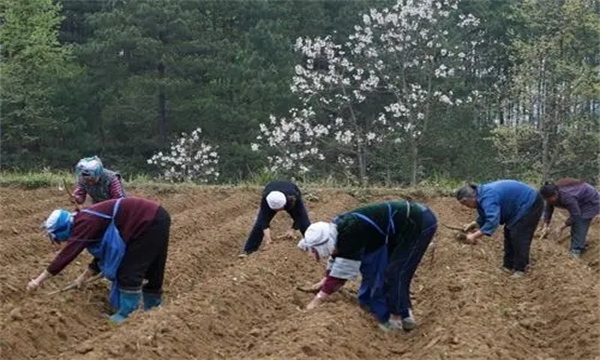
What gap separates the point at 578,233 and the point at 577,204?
0.55 m

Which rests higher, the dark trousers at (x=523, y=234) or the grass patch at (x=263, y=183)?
the dark trousers at (x=523, y=234)

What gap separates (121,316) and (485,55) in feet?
105

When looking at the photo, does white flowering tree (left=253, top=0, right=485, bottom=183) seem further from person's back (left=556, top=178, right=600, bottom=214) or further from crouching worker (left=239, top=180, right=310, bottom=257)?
person's back (left=556, top=178, right=600, bottom=214)

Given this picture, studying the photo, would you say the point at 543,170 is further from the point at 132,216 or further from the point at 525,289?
the point at 132,216

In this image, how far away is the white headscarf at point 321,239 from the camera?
642 centimetres

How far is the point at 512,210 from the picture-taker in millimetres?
8984

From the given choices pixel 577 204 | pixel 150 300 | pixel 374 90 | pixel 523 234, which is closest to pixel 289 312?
pixel 150 300

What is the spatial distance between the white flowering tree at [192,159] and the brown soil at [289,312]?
18.0 meters

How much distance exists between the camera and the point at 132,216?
283 inches

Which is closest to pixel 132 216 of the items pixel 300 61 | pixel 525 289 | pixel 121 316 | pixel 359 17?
pixel 121 316

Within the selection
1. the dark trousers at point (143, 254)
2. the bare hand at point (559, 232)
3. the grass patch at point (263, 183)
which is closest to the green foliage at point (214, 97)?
the grass patch at point (263, 183)

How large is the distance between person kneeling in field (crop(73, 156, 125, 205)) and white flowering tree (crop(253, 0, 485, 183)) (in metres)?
19.3

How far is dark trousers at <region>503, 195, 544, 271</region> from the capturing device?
904 centimetres

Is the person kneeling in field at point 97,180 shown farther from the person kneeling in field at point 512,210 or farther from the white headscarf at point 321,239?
the person kneeling in field at point 512,210
